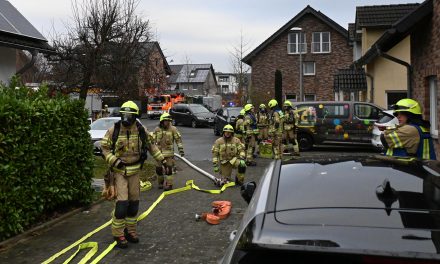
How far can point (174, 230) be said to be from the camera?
708 cm

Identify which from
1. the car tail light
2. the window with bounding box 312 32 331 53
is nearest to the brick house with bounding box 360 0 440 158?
the car tail light

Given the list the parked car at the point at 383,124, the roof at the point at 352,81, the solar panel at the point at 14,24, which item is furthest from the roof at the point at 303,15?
the solar panel at the point at 14,24

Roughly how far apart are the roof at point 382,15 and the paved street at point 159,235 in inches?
560

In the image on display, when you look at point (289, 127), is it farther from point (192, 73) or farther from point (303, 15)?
point (192, 73)

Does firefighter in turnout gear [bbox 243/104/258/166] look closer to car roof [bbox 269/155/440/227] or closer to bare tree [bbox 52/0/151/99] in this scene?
bare tree [bbox 52/0/151/99]

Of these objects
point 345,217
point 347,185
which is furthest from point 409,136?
point 345,217

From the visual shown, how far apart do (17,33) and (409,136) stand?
866 cm

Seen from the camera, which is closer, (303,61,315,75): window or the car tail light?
the car tail light

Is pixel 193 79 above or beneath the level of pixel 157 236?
above

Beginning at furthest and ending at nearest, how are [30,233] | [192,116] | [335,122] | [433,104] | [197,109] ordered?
[197,109], [192,116], [335,122], [433,104], [30,233]

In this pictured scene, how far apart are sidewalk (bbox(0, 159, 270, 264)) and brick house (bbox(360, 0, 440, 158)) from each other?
16.6ft

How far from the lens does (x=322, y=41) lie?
39375 millimetres

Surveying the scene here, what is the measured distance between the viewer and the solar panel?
35.2 feet

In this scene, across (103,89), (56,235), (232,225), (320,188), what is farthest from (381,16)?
(320,188)
